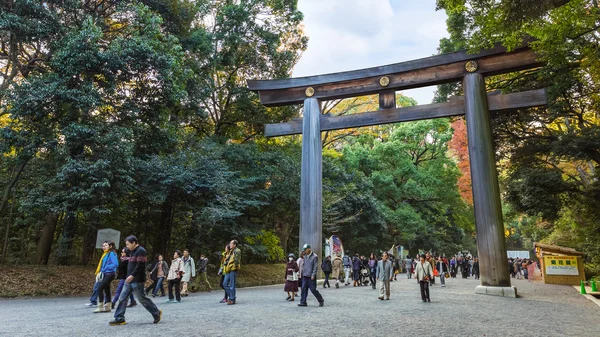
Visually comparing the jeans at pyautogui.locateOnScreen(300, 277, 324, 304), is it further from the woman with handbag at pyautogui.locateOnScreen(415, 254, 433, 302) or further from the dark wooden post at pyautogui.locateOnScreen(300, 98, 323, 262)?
the dark wooden post at pyautogui.locateOnScreen(300, 98, 323, 262)

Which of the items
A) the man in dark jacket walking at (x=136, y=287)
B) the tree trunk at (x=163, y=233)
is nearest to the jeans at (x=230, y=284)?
the man in dark jacket walking at (x=136, y=287)

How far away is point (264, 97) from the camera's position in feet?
47.3

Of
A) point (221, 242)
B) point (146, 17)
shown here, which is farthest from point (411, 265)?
point (146, 17)

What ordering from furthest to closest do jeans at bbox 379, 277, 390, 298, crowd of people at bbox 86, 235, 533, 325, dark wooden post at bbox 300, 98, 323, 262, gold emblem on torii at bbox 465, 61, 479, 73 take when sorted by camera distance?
1. dark wooden post at bbox 300, 98, 323, 262
2. gold emblem on torii at bbox 465, 61, 479, 73
3. jeans at bbox 379, 277, 390, 298
4. crowd of people at bbox 86, 235, 533, 325

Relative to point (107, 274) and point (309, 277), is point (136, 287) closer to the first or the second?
point (107, 274)

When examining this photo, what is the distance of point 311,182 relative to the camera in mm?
12898

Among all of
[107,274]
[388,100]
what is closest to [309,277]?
[107,274]

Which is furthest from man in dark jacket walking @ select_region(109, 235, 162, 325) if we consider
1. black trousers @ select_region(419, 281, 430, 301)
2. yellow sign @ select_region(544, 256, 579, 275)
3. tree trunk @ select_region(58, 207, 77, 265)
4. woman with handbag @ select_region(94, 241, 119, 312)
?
yellow sign @ select_region(544, 256, 579, 275)

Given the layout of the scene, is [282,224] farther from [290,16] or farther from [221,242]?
[290,16]

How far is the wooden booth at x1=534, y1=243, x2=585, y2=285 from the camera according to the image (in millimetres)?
16203

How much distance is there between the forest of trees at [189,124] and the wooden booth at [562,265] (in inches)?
41.9

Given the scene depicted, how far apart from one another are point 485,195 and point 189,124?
1545 cm

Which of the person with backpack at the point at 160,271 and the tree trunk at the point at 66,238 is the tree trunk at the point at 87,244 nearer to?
the tree trunk at the point at 66,238

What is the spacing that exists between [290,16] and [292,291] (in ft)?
54.0
